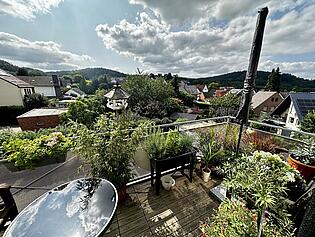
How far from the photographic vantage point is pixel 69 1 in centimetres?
303

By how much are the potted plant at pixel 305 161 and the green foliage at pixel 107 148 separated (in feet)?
7.95

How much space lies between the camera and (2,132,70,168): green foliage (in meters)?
1.83

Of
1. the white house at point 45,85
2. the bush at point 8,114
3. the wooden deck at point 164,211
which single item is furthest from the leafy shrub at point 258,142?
the white house at point 45,85

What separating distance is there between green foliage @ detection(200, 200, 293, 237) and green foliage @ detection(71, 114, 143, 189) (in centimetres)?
123

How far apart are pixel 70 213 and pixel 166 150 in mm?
1456

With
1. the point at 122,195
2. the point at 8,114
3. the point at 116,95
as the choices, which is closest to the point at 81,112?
the point at 116,95

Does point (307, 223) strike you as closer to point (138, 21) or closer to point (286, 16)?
point (286, 16)

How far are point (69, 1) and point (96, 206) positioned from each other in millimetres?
3711

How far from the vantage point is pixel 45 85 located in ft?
89.1

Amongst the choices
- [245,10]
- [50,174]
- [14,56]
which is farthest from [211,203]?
[14,56]

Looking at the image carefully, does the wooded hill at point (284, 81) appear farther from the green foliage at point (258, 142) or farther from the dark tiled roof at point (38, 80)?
the dark tiled roof at point (38, 80)

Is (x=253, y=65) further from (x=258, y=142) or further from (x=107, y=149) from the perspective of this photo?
(x=107, y=149)

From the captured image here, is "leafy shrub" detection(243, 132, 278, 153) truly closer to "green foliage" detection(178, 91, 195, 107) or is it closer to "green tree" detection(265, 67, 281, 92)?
"green foliage" detection(178, 91, 195, 107)

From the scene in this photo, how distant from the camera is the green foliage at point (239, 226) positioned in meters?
1.06
